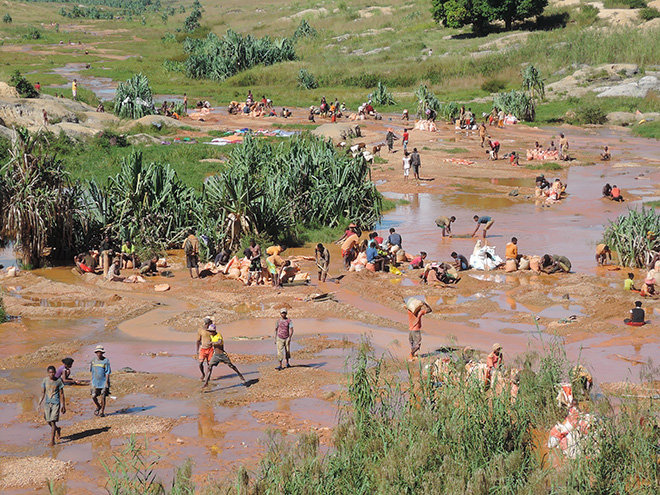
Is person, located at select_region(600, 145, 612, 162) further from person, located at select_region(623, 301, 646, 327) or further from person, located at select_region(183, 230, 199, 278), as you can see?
person, located at select_region(183, 230, 199, 278)

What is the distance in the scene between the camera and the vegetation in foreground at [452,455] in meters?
9.74

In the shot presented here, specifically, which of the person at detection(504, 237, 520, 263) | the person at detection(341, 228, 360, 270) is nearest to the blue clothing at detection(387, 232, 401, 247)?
the person at detection(341, 228, 360, 270)

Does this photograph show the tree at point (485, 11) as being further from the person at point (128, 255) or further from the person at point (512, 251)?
the person at point (128, 255)

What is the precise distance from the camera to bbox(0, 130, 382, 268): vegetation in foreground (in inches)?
920

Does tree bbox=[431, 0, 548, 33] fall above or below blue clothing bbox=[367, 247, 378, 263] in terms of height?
above

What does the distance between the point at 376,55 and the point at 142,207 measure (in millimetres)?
51916

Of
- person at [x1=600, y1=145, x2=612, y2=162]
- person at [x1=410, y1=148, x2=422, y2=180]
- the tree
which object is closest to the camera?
person at [x1=410, y1=148, x2=422, y2=180]

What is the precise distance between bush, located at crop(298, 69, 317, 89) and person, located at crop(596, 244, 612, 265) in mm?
45223

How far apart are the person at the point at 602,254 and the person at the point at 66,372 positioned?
1426 cm

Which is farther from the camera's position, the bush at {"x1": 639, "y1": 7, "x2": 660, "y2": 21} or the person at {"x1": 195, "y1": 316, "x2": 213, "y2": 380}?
the bush at {"x1": 639, "y1": 7, "x2": 660, "y2": 21}

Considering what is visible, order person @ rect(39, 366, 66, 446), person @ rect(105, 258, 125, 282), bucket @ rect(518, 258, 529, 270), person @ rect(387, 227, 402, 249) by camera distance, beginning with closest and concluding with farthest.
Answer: person @ rect(39, 366, 66, 446) → person @ rect(105, 258, 125, 282) → bucket @ rect(518, 258, 529, 270) → person @ rect(387, 227, 402, 249)

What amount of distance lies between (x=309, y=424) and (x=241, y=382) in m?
2.40

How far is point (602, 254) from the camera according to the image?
2328cm

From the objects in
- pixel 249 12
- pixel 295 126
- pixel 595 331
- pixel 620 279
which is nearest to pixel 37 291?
pixel 595 331
